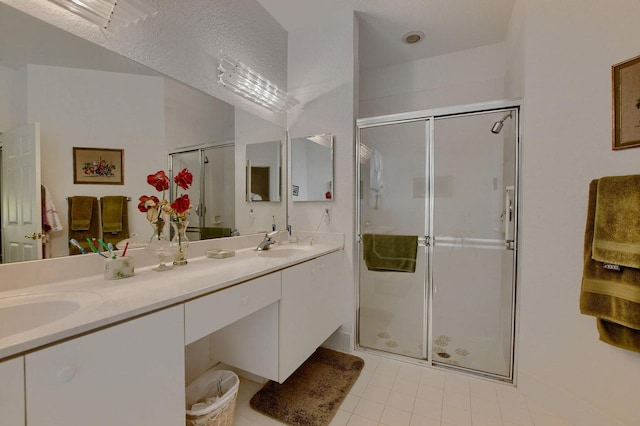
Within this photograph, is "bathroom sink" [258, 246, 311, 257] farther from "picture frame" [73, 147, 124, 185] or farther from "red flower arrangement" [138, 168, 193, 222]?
"picture frame" [73, 147, 124, 185]

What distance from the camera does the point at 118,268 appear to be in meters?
1.14

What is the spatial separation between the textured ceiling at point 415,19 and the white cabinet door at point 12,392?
8.14ft

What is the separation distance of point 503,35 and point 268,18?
6.71 ft

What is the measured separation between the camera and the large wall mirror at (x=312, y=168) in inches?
88.0

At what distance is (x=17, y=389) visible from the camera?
0.59m

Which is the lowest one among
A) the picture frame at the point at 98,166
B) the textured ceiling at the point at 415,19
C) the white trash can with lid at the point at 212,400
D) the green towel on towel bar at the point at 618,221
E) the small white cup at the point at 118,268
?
the white trash can with lid at the point at 212,400

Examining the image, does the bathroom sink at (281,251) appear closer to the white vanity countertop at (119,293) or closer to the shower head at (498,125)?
the white vanity countertop at (119,293)

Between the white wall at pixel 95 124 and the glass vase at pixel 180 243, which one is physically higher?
the white wall at pixel 95 124

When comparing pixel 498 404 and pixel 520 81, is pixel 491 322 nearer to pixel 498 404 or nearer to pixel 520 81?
pixel 498 404

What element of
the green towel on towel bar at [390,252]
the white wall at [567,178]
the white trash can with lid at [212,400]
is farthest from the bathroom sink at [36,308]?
the white wall at [567,178]

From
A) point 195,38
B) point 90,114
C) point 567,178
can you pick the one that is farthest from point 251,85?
point 567,178

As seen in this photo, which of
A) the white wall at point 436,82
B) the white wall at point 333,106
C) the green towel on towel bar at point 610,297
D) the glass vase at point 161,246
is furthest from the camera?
the white wall at point 436,82

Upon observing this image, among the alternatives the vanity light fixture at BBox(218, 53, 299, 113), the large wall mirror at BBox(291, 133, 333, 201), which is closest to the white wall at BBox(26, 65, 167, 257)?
the vanity light fixture at BBox(218, 53, 299, 113)

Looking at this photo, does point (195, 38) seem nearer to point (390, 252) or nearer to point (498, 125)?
point (390, 252)
